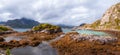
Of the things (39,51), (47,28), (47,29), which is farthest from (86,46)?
(47,28)

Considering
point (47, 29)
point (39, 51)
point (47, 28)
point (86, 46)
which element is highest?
point (47, 28)

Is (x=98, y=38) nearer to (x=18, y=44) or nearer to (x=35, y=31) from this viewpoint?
(x=18, y=44)

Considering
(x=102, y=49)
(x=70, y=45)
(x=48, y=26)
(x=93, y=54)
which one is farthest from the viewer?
(x=48, y=26)

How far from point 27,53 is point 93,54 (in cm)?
1949

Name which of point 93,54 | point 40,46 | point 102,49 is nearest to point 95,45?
point 102,49

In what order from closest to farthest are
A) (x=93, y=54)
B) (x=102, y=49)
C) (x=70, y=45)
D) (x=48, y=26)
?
(x=93, y=54)
(x=102, y=49)
(x=70, y=45)
(x=48, y=26)

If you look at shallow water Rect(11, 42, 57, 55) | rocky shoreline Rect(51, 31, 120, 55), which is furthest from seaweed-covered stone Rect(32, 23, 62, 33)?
shallow water Rect(11, 42, 57, 55)

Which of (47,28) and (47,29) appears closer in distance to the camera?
(47,29)

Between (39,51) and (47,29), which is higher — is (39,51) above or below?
below

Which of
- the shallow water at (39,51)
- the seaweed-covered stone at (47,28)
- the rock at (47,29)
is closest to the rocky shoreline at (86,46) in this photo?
the shallow water at (39,51)

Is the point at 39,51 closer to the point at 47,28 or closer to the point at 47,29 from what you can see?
the point at 47,29

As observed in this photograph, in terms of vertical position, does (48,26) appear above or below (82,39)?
above

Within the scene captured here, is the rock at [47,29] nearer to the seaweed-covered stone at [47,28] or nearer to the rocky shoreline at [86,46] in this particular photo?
the seaweed-covered stone at [47,28]

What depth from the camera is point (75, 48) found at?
73188mm
